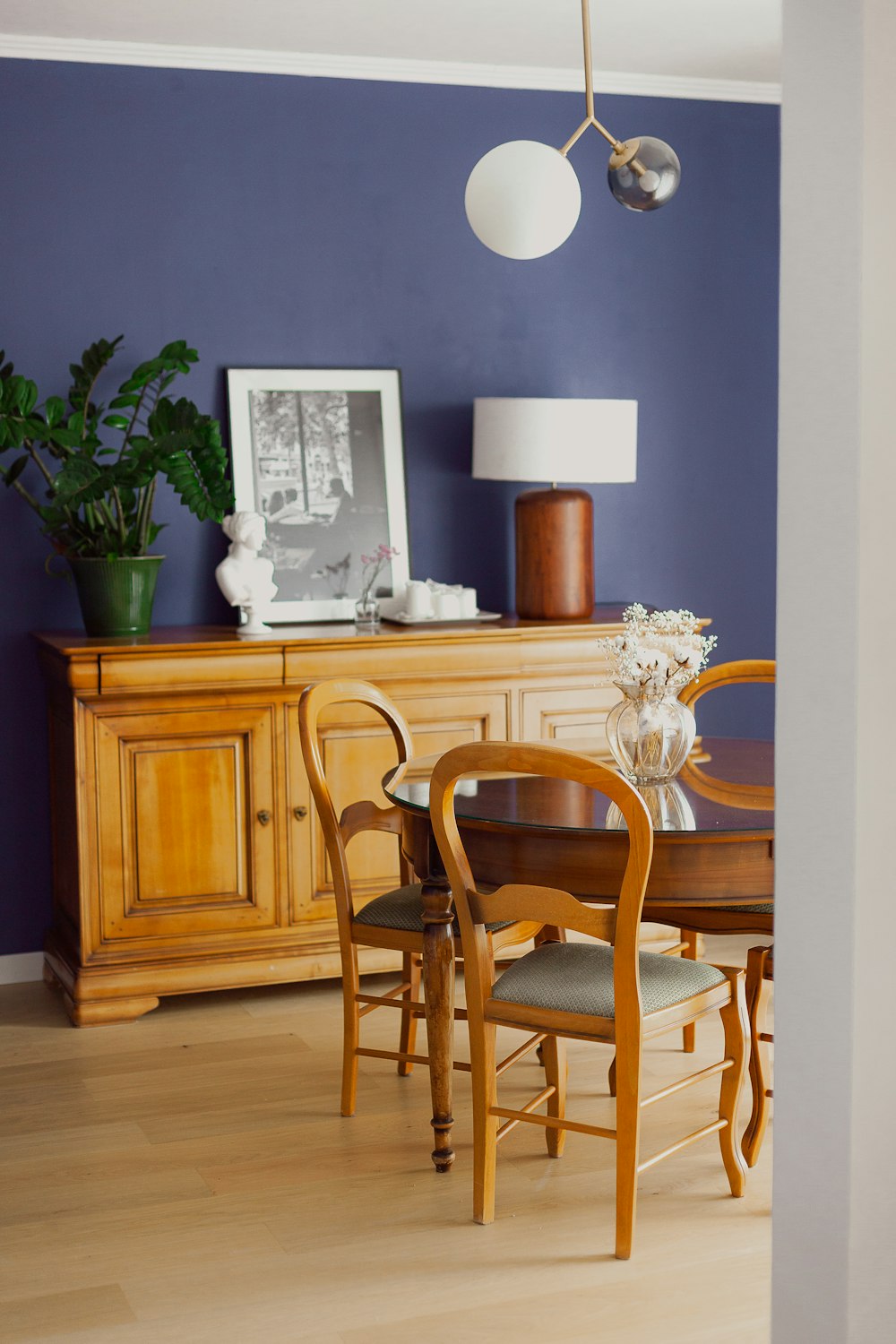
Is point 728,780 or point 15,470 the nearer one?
point 728,780

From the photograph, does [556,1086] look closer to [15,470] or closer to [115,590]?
[115,590]

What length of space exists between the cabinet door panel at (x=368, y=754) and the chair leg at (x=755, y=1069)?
4.97 ft

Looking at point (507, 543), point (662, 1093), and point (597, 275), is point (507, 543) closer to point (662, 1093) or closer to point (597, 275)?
point (597, 275)

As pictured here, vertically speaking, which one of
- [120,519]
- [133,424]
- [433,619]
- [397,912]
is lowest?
[397,912]

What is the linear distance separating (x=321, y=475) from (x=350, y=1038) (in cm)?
199

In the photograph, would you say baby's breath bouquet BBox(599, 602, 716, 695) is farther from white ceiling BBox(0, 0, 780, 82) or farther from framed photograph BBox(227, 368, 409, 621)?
white ceiling BBox(0, 0, 780, 82)

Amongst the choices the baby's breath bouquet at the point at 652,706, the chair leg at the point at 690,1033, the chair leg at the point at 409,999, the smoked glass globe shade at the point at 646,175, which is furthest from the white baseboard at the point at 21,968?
the smoked glass globe shade at the point at 646,175

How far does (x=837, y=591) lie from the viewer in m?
1.53

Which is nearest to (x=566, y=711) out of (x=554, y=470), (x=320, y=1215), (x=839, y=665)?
(x=554, y=470)

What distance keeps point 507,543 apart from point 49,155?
6.23 feet

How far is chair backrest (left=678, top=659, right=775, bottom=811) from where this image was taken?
309 centimetres

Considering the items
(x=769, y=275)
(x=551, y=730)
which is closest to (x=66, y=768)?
(x=551, y=730)

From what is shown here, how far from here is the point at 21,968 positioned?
4590mm

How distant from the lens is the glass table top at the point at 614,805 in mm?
2830
